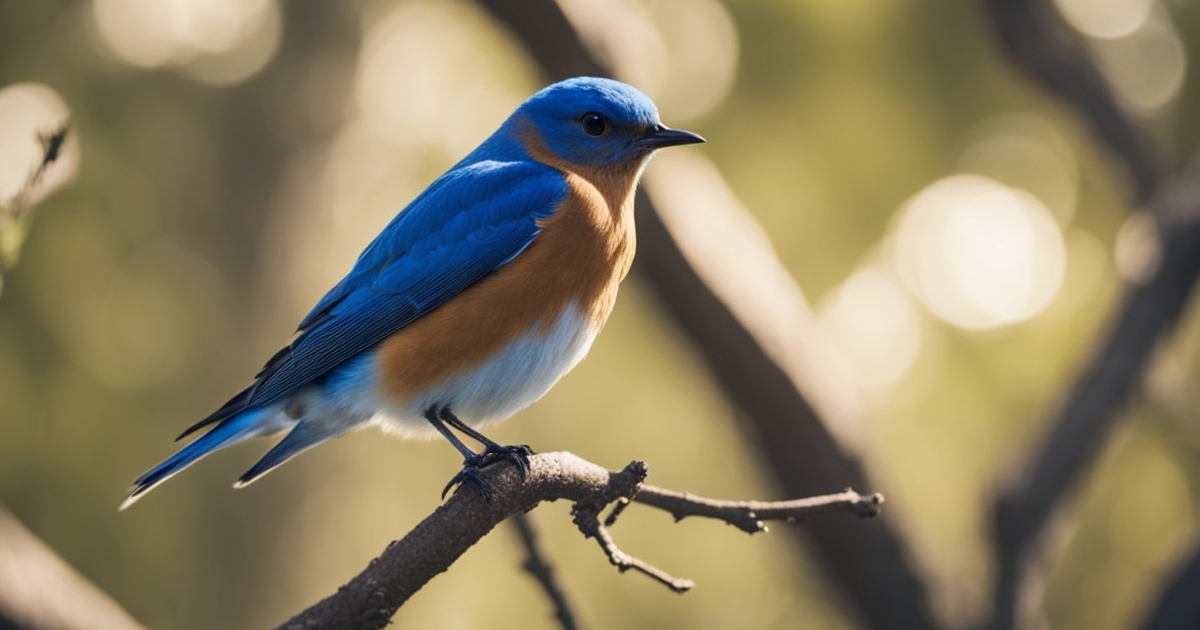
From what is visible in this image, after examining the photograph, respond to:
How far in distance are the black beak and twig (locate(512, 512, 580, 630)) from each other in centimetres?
113

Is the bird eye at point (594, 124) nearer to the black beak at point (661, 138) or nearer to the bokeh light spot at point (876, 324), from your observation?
the black beak at point (661, 138)

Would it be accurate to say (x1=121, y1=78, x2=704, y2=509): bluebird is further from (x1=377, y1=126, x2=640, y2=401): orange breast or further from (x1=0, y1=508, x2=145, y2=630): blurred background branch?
(x1=0, y1=508, x2=145, y2=630): blurred background branch

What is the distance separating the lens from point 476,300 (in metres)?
3.17

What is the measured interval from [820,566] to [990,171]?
11.8ft

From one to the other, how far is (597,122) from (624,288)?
590cm

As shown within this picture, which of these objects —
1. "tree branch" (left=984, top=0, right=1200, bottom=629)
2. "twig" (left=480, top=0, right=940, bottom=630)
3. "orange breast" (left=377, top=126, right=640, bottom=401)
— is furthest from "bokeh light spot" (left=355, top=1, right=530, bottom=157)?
"orange breast" (left=377, top=126, right=640, bottom=401)

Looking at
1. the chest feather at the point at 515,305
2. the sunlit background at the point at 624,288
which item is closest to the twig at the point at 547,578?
the chest feather at the point at 515,305

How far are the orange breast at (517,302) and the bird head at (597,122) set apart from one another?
0.94 ft

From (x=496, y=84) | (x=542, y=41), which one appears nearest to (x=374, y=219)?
(x=496, y=84)

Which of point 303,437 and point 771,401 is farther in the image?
point 771,401

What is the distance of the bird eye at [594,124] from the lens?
3.58 m

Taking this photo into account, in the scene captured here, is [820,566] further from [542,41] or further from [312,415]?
[312,415]

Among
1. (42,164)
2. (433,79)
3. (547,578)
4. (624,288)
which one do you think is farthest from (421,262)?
(433,79)

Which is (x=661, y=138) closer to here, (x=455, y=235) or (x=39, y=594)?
(x=455, y=235)
